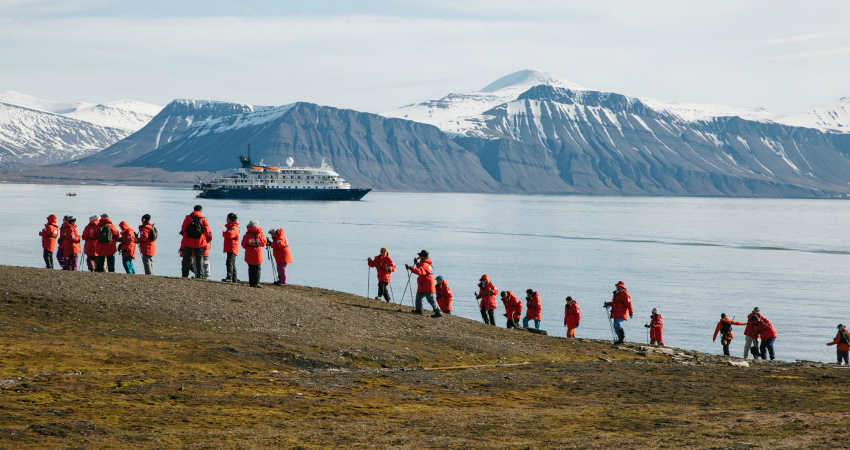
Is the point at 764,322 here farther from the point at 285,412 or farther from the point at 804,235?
the point at 804,235

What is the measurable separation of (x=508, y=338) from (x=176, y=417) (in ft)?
40.6

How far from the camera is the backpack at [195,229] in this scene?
80.7 feet

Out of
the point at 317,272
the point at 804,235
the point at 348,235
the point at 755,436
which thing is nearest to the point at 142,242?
the point at 755,436

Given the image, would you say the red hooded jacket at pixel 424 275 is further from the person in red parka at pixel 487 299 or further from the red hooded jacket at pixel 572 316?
the red hooded jacket at pixel 572 316

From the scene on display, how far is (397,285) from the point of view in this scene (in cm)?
4694

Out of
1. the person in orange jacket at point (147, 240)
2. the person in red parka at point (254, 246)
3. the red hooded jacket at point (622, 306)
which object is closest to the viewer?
the person in red parka at point (254, 246)

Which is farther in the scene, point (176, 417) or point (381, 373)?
point (381, 373)

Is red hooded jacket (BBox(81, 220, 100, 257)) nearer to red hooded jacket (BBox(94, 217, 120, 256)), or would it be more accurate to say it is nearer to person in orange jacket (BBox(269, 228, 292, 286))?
red hooded jacket (BBox(94, 217, 120, 256))

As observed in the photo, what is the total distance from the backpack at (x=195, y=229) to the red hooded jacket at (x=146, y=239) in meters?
1.34

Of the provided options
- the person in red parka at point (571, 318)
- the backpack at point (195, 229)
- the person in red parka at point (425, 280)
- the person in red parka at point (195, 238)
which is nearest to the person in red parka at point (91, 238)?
the person in red parka at point (195, 238)

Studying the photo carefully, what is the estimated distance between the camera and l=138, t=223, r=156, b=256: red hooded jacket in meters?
25.5

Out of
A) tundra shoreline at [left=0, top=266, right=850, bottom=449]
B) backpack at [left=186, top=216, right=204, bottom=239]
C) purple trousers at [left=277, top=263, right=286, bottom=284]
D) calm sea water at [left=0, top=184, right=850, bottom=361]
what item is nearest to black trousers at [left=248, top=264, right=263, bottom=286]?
tundra shoreline at [left=0, top=266, right=850, bottom=449]

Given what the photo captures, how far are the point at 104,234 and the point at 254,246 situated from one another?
4981 millimetres

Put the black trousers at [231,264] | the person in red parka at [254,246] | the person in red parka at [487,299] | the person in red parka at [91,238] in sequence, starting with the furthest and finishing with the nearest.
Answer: the person in red parka at [487,299], the person in red parka at [91,238], the black trousers at [231,264], the person in red parka at [254,246]
